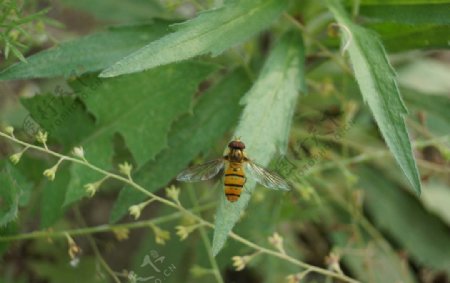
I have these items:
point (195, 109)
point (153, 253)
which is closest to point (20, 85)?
point (153, 253)

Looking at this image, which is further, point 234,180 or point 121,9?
point 121,9

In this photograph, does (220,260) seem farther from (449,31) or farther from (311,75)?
(449,31)

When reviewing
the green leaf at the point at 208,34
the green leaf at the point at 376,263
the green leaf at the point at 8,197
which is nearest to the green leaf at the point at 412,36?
the green leaf at the point at 208,34

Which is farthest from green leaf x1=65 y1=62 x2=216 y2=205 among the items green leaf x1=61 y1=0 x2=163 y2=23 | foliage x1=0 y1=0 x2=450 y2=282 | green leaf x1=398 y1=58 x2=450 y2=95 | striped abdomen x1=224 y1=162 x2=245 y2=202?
green leaf x1=398 y1=58 x2=450 y2=95

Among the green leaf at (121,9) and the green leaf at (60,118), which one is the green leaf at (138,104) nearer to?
the green leaf at (60,118)

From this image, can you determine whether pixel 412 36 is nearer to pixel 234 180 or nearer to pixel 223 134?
pixel 223 134

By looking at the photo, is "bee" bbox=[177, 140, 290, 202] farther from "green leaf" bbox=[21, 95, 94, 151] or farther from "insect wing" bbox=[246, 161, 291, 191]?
"green leaf" bbox=[21, 95, 94, 151]

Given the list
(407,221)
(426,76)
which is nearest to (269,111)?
(407,221)
